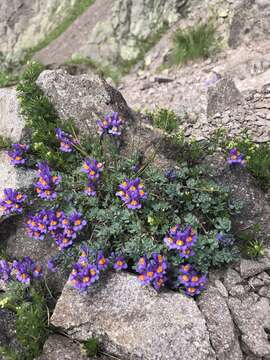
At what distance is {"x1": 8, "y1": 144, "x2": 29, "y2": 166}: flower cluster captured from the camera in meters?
4.45

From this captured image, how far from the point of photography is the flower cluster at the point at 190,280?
3438mm

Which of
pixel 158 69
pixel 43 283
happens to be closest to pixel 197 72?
pixel 158 69

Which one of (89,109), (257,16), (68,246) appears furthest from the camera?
(257,16)

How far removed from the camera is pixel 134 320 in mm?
3322

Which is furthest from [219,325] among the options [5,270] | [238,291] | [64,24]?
[64,24]

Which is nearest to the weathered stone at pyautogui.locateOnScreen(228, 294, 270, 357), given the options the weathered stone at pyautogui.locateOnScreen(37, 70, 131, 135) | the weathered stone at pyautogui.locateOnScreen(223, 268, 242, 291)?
the weathered stone at pyautogui.locateOnScreen(223, 268, 242, 291)

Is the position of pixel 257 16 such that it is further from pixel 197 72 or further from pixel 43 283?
pixel 43 283

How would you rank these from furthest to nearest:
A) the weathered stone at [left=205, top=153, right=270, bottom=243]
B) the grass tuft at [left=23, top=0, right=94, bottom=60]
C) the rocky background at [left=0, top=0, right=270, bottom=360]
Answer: the grass tuft at [left=23, top=0, right=94, bottom=60] → the weathered stone at [left=205, top=153, right=270, bottom=243] → the rocky background at [left=0, top=0, right=270, bottom=360]

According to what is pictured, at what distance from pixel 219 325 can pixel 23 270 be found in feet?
6.07

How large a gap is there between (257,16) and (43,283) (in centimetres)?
631

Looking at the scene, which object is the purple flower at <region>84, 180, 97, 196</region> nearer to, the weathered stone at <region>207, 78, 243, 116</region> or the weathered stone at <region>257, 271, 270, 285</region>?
the weathered stone at <region>257, 271, 270, 285</region>

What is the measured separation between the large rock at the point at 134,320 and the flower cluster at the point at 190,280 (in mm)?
85

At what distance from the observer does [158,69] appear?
29.4ft

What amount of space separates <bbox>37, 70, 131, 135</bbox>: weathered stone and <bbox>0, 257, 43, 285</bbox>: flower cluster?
5.83 ft
